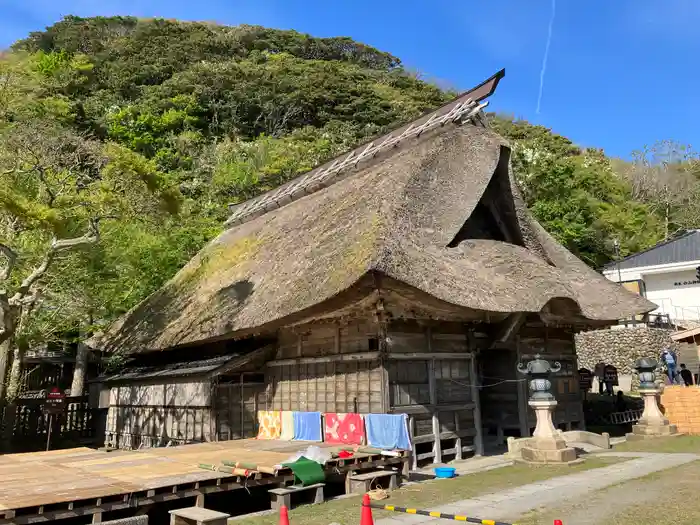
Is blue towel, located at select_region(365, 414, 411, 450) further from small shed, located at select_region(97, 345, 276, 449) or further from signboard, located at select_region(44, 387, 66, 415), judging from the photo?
signboard, located at select_region(44, 387, 66, 415)

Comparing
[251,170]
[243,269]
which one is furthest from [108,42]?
[243,269]

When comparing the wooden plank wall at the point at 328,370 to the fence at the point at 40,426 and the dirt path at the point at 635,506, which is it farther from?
the fence at the point at 40,426

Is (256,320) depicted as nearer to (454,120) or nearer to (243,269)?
(243,269)

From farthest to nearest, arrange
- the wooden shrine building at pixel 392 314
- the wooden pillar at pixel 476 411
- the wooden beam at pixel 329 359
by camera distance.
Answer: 1. the wooden pillar at pixel 476 411
2. the wooden beam at pixel 329 359
3. the wooden shrine building at pixel 392 314

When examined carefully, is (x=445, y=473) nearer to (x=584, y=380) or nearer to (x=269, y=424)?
(x=269, y=424)

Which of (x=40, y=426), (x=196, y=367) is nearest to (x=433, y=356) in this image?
(x=196, y=367)

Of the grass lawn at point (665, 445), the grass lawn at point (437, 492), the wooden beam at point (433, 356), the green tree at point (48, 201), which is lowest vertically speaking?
the grass lawn at point (437, 492)

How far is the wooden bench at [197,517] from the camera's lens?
5.42 metres

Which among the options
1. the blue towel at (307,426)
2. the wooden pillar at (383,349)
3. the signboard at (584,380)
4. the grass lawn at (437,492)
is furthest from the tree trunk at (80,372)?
the signboard at (584,380)

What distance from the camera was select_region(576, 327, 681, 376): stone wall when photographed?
79.6ft

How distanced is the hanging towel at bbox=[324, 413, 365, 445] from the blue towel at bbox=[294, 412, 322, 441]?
0.20 meters

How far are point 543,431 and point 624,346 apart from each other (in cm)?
1679

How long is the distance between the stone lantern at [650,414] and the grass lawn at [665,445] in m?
0.23

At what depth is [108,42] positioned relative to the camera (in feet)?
180
